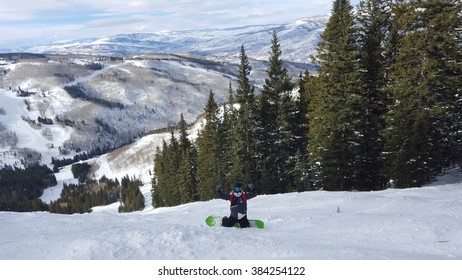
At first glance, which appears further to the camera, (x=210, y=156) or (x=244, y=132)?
(x=210, y=156)

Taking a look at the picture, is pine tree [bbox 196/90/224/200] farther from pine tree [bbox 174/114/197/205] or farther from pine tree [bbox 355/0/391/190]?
pine tree [bbox 355/0/391/190]

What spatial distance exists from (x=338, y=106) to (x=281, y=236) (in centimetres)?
1634

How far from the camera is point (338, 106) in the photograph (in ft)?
83.9

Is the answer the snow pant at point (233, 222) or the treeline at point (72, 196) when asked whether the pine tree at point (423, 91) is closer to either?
the snow pant at point (233, 222)

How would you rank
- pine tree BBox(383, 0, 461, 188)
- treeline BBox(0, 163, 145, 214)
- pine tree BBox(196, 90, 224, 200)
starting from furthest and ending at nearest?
treeline BBox(0, 163, 145, 214), pine tree BBox(196, 90, 224, 200), pine tree BBox(383, 0, 461, 188)

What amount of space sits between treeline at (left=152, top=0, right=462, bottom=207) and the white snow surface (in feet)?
22.5

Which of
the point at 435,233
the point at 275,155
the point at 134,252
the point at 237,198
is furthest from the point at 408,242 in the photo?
the point at 275,155

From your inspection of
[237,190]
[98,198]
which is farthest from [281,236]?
[98,198]

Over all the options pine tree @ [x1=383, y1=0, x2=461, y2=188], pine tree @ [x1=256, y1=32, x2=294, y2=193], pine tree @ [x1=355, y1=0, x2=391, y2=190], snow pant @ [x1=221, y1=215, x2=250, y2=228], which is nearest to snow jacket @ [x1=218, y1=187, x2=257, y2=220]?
snow pant @ [x1=221, y1=215, x2=250, y2=228]

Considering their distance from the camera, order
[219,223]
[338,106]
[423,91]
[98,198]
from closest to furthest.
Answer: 1. [219,223]
2. [423,91]
3. [338,106]
4. [98,198]

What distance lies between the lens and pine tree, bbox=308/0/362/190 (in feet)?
81.8

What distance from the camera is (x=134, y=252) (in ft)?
31.8

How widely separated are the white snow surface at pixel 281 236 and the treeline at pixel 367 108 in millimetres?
6856

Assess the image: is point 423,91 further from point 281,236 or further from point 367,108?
point 281,236
